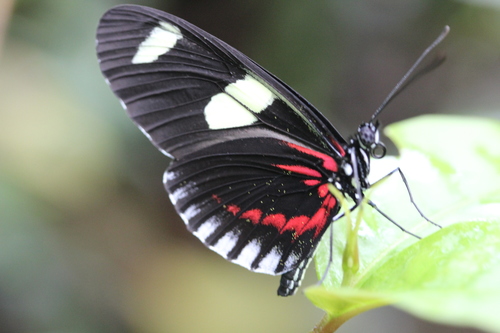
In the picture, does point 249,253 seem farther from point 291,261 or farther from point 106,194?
point 106,194

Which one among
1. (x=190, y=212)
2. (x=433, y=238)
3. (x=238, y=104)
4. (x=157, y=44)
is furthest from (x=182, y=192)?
(x=433, y=238)

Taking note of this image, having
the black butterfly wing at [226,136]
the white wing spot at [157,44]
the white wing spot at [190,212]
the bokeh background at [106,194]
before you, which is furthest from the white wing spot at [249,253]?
the bokeh background at [106,194]

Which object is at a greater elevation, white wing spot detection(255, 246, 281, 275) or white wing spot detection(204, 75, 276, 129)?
white wing spot detection(204, 75, 276, 129)

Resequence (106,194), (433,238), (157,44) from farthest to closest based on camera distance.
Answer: (106,194), (157,44), (433,238)

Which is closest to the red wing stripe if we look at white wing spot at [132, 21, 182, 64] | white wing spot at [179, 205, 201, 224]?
white wing spot at [179, 205, 201, 224]

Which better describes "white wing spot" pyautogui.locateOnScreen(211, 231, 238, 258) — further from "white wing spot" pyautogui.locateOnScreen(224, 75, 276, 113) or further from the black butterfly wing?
"white wing spot" pyautogui.locateOnScreen(224, 75, 276, 113)

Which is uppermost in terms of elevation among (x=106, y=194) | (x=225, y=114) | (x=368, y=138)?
(x=368, y=138)
